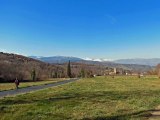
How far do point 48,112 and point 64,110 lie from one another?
125cm

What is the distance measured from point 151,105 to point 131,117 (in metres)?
5.94

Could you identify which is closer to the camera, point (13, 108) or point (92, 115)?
point (92, 115)

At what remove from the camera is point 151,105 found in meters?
24.2

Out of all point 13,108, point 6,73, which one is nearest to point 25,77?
point 6,73

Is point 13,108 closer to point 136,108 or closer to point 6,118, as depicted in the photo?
point 6,118

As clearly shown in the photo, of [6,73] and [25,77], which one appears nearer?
[6,73]

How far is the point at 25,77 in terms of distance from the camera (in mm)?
123562

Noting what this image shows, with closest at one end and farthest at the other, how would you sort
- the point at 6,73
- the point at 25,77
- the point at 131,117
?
1. the point at 131,117
2. the point at 6,73
3. the point at 25,77

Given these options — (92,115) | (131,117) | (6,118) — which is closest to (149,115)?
(131,117)

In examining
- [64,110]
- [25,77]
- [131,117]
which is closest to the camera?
[131,117]

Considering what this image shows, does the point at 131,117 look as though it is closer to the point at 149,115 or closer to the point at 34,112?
the point at 149,115

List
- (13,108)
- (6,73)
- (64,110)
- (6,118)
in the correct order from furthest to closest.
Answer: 1. (6,73)
2. (13,108)
3. (64,110)
4. (6,118)

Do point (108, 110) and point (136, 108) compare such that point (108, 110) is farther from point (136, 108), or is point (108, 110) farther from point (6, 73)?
point (6, 73)

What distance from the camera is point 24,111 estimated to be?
22500 mm
